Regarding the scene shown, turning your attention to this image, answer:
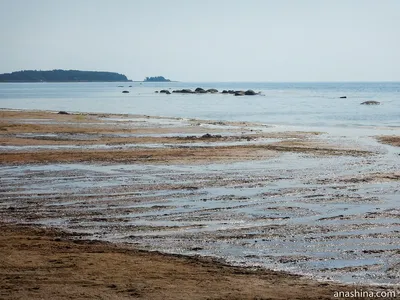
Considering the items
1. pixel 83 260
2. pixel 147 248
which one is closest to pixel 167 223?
pixel 147 248

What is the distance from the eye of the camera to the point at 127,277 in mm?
9734

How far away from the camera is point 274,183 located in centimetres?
2000

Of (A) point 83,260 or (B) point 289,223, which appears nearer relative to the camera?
(A) point 83,260

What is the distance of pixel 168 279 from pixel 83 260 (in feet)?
6.25

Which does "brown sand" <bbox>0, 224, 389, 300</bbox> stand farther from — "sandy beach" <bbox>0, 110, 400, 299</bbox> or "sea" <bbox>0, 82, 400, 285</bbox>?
"sea" <bbox>0, 82, 400, 285</bbox>

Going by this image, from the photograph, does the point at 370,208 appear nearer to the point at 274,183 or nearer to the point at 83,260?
the point at 274,183

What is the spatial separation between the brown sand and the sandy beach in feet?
0.06

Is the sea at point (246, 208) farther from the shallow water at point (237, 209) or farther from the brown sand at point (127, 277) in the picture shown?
the brown sand at point (127, 277)

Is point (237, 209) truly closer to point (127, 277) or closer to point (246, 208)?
point (246, 208)

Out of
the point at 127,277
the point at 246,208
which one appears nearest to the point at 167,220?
the point at 246,208

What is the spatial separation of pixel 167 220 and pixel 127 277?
15.2 feet

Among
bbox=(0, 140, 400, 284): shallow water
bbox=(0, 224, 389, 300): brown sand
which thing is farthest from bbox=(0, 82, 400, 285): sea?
bbox=(0, 224, 389, 300): brown sand

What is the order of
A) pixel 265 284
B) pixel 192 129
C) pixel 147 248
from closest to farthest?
pixel 265 284
pixel 147 248
pixel 192 129

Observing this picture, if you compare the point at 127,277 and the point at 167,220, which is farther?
the point at 167,220
